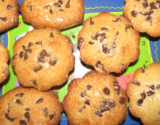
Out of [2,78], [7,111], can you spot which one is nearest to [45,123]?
[7,111]

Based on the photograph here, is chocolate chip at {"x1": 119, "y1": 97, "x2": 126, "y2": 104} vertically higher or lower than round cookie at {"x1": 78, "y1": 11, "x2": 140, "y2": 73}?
lower

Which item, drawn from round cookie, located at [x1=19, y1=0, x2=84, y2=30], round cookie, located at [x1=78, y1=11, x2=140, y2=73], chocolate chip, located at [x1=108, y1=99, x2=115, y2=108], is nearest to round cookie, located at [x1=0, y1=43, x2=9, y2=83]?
round cookie, located at [x1=19, y1=0, x2=84, y2=30]

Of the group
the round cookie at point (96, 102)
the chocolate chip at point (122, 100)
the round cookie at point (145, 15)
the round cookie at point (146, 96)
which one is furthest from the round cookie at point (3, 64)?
the round cookie at point (145, 15)

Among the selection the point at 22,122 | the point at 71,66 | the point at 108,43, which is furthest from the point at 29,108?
the point at 108,43

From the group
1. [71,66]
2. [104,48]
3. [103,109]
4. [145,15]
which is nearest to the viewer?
[103,109]

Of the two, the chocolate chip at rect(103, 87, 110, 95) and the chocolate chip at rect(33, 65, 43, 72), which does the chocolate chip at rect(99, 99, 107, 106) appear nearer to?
the chocolate chip at rect(103, 87, 110, 95)

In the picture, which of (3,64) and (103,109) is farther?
(3,64)

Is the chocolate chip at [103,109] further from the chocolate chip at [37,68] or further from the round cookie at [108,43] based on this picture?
the chocolate chip at [37,68]

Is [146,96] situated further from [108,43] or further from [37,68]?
[37,68]
